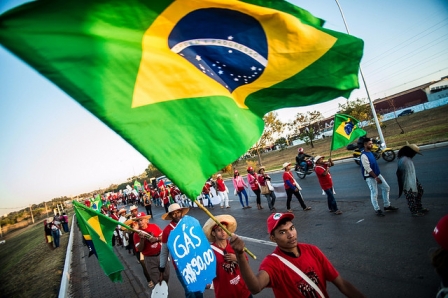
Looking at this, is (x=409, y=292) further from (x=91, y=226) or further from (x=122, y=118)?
(x=91, y=226)

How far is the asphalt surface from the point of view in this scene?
3.85m

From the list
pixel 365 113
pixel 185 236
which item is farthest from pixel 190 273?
A: pixel 365 113

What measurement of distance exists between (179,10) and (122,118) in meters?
0.98

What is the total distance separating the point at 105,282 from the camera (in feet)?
26.9

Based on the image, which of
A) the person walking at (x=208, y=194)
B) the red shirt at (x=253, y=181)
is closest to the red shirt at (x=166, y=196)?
the person walking at (x=208, y=194)

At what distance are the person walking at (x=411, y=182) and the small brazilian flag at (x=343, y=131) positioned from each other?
6.99ft

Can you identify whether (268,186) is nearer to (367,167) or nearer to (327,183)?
(327,183)

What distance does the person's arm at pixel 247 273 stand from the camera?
1.90m

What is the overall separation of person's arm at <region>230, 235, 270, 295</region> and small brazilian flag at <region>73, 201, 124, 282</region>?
2690 millimetres

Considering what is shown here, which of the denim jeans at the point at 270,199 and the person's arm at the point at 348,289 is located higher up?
the person's arm at the point at 348,289

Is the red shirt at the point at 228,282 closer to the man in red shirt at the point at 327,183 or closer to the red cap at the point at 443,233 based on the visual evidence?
the red cap at the point at 443,233

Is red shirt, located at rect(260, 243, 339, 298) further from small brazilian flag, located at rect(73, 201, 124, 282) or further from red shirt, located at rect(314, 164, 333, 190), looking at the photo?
red shirt, located at rect(314, 164, 333, 190)

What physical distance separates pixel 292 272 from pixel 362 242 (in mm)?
3924

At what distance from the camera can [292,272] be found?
7.27ft
